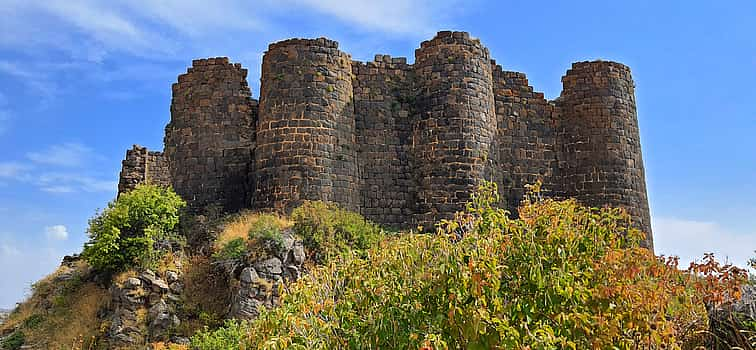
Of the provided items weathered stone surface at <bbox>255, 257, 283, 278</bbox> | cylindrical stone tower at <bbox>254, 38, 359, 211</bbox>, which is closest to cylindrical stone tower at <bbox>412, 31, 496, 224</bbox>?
cylindrical stone tower at <bbox>254, 38, 359, 211</bbox>

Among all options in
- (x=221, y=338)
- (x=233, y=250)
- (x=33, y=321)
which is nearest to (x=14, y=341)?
(x=33, y=321)

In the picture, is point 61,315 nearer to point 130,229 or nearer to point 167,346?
point 130,229

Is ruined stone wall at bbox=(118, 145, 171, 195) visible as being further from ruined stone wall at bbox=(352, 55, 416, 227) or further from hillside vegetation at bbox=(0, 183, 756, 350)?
hillside vegetation at bbox=(0, 183, 756, 350)

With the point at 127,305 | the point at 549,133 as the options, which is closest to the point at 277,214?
the point at 127,305

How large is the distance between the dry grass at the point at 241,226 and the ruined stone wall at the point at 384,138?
115 inches

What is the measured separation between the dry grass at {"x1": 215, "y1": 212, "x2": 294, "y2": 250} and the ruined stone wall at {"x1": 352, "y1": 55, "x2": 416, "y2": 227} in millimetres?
2921

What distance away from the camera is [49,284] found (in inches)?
878

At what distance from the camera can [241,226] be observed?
20797mm

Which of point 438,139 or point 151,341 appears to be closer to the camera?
point 151,341

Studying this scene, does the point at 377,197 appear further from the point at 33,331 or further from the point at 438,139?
the point at 33,331

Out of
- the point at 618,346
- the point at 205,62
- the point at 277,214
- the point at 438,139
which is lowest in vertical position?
the point at 618,346

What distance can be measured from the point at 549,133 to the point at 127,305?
14484 mm

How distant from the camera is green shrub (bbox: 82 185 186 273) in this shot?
66.5 feet

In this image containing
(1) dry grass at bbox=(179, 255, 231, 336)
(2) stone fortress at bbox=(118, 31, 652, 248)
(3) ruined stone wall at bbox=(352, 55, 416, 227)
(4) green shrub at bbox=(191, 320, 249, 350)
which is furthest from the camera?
(3) ruined stone wall at bbox=(352, 55, 416, 227)
